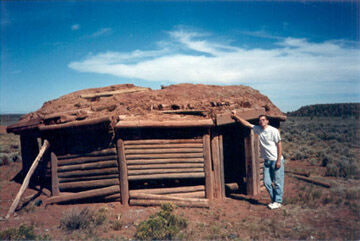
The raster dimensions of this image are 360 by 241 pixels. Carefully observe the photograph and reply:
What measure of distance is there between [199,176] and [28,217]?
175 inches

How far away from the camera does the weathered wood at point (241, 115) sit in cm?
610

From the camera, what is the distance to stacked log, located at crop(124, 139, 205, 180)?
602 cm

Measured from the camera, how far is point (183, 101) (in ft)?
21.7

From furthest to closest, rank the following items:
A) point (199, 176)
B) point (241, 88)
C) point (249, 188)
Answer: point (241, 88) → point (249, 188) → point (199, 176)

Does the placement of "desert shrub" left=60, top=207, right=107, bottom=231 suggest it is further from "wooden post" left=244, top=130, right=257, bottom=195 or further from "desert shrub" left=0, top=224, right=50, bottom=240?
"wooden post" left=244, top=130, right=257, bottom=195

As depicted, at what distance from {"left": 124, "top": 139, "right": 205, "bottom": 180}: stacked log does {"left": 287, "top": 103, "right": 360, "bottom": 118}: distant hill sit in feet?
118

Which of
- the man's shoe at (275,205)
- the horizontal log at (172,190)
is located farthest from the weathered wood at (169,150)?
the man's shoe at (275,205)

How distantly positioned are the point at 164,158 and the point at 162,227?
2057mm

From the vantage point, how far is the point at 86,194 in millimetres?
6102

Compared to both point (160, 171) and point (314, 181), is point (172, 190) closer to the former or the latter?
point (160, 171)

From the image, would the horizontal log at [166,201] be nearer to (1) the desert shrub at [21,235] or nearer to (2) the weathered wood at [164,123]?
(2) the weathered wood at [164,123]

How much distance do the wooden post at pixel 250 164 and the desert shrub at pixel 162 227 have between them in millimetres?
2687

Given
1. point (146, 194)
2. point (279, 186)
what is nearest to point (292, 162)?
point (279, 186)

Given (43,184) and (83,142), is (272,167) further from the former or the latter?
(43,184)
